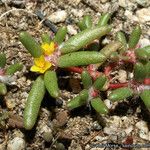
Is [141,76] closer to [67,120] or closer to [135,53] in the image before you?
[135,53]

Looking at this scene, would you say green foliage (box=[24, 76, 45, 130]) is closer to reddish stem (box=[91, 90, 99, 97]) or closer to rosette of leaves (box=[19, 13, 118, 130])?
rosette of leaves (box=[19, 13, 118, 130])

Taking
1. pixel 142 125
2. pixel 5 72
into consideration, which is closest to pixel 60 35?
pixel 5 72

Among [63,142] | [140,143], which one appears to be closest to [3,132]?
[63,142]

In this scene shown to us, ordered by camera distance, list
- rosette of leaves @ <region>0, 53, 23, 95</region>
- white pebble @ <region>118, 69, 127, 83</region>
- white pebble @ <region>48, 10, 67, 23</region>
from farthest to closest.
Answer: white pebble @ <region>48, 10, 67, 23</region> → white pebble @ <region>118, 69, 127, 83</region> → rosette of leaves @ <region>0, 53, 23, 95</region>

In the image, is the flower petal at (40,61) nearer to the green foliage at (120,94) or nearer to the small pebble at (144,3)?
the green foliage at (120,94)

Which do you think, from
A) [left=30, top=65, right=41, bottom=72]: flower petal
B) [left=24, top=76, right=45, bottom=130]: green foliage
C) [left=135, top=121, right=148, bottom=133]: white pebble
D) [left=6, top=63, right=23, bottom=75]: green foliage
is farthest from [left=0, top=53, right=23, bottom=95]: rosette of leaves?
[left=135, top=121, right=148, bottom=133]: white pebble

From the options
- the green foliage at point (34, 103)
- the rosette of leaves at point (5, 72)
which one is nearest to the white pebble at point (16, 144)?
the green foliage at point (34, 103)

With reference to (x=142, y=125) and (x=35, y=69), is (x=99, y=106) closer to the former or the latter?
(x=142, y=125)
